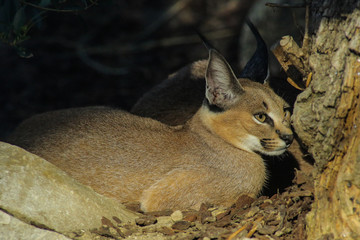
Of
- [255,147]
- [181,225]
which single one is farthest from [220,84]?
[181,225]

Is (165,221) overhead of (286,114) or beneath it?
beneath

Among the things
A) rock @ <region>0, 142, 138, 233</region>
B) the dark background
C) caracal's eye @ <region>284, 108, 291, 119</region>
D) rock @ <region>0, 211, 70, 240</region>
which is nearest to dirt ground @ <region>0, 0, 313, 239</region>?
the dark background

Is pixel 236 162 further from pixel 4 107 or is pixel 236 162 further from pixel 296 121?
pixel 4 107

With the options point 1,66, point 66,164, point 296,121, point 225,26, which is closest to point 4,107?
point 1,66

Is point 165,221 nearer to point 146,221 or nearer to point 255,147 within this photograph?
point 146,221

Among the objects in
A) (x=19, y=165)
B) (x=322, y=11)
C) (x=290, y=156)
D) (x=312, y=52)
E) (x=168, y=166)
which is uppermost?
(x=322, y=11)

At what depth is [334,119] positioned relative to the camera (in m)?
4.22

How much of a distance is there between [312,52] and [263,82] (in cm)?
121

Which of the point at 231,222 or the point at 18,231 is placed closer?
the point at 18,231

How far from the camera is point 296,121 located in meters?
4.76

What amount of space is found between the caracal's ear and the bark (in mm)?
792

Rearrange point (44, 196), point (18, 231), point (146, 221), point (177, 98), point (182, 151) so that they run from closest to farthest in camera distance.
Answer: point (18, 231) → point (44, 196) → point (146, 221) → point (182, 151) → point (177, 98)

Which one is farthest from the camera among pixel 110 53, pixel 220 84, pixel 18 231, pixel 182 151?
pixel 110 53

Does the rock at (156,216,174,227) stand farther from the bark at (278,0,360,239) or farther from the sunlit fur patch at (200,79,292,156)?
the bark at (278,0,360,239)
